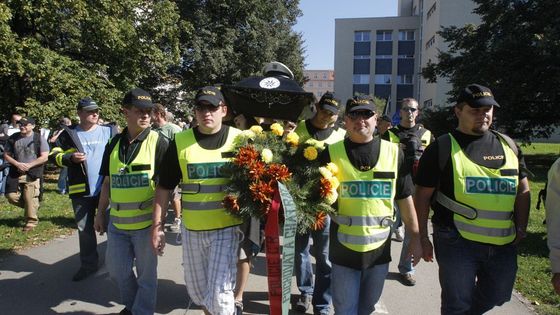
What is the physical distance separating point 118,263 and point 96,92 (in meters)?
13.0

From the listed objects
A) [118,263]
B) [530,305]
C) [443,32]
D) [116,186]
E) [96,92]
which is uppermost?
[443,32]

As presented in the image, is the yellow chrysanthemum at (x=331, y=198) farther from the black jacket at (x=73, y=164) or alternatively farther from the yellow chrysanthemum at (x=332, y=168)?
the black jacket at (x=73, y=164)

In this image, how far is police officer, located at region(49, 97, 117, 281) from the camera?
17.3 ft

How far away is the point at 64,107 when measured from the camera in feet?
46.0

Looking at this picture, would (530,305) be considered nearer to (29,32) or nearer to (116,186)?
(116,186)

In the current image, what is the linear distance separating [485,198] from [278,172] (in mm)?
1444

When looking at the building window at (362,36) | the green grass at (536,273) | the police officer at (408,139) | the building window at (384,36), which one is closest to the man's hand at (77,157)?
the police officer at (408,139)

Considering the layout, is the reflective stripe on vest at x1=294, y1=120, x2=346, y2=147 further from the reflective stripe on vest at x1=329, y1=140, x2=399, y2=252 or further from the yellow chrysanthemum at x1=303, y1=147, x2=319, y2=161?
A: the reflective stripe on vest at x1=329, y1=140, x2=399, y2=252

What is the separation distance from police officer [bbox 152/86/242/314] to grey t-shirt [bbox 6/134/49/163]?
5.56 metres

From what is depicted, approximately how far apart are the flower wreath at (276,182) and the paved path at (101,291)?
1.83m

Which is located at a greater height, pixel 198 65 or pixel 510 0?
pixel 510 0

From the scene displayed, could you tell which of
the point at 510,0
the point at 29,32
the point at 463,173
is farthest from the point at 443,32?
the point at 463,173

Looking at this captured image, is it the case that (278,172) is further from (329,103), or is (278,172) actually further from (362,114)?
(329,103)

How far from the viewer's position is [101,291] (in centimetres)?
496
